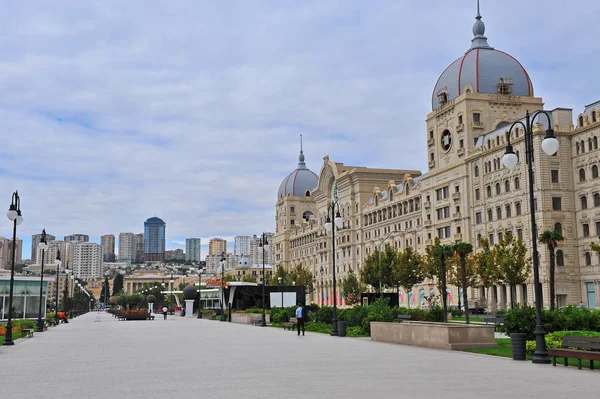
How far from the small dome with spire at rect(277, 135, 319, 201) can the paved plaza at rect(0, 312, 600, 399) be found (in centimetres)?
13248

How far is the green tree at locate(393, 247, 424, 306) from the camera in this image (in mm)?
69188

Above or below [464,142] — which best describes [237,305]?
below

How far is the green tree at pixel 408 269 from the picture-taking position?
227 feet

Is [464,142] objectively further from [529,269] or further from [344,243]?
[344,243]

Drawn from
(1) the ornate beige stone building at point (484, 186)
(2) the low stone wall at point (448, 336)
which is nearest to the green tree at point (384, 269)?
(1) the ornate beige stone building at point (484, 186)

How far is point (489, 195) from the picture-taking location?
72312mm

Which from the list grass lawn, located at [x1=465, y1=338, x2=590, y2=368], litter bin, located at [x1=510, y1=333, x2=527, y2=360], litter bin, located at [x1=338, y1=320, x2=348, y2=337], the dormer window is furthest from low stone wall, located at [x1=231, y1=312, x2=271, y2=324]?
the dormer window

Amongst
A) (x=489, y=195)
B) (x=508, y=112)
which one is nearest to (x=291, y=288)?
(x=489, y=195)

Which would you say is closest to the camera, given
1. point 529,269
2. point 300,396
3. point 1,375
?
point 300,396

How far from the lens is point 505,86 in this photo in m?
79.1

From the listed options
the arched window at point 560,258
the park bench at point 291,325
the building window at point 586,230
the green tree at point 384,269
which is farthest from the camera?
the green tree at point 384,269

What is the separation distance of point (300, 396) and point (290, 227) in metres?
137

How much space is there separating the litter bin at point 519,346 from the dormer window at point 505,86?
65.3 m

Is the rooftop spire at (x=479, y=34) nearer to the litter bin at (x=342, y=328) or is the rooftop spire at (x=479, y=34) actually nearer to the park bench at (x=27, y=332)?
the litter bin at (x=342, y=328)
